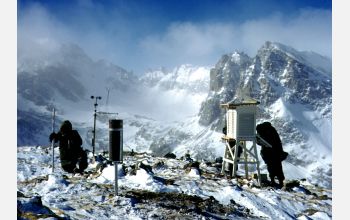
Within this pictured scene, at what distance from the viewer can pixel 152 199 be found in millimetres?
19672

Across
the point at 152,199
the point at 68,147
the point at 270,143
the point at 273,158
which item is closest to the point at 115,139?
the point at 152,199

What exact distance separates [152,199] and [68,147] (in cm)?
1333

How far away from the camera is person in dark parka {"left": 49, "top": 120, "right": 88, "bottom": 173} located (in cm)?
3084

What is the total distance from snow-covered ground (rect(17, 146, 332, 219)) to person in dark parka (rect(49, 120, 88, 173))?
213 centimetres

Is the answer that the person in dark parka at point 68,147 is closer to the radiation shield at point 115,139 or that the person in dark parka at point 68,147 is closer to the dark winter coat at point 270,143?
the radiation shield at point 115,139

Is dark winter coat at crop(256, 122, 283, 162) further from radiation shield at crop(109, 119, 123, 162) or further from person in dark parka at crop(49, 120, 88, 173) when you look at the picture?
radiation shield at crop(109, 119, 123, 162)

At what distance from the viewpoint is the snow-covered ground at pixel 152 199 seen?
17047 millimetres

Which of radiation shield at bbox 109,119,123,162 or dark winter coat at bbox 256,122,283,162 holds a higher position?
radiation shield at bbox 109,119,123,162

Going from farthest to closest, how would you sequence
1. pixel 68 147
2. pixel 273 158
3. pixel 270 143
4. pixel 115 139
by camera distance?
pixel 270 143 < pixel 273 158 < pixel 68 147 < pixel 115 139

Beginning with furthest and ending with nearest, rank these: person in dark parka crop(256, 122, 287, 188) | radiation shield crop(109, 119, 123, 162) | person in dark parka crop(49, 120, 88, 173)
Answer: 1. person in dark parka crop(256, 122, 287, 188)
2. person in dark parka crop(49, 120, 88, 173)
3. radiation shield crop(109, 119, 123, 162)

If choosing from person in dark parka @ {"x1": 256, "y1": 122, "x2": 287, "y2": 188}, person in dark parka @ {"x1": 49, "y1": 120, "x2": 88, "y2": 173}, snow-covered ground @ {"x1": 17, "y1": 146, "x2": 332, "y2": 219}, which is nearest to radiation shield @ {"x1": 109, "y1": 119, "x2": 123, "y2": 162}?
snow-covered ground @ {"x1": 17, "y1": 146, "x2": 332, "y2": 219}

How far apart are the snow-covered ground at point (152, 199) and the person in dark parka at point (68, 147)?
2.13 meters

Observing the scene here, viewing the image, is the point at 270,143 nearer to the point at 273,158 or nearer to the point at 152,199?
the point at 273,158
